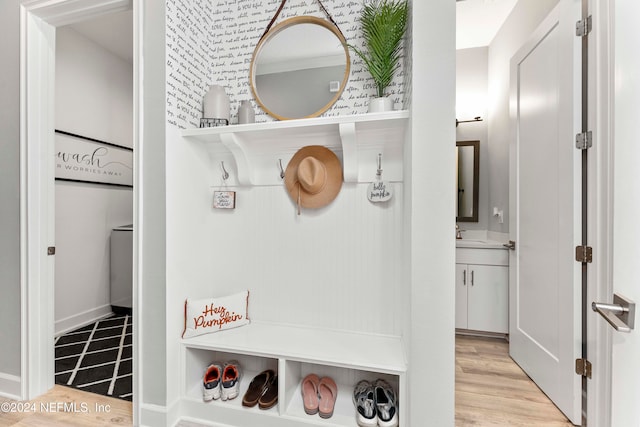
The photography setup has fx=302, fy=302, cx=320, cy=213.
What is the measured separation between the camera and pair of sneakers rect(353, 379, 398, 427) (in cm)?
133

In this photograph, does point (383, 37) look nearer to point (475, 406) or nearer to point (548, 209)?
point (548, 209)

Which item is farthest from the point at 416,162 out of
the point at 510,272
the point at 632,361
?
the point at 510,272

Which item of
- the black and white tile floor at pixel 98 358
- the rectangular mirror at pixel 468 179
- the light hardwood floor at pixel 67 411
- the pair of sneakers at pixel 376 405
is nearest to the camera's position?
the pair of sneakers at pixel 376 405

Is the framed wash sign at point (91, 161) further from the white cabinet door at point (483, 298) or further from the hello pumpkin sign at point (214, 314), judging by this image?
the white cabinet door at point (483, 298)

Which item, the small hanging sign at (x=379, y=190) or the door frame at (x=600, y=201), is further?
the small hanging sign at (x=379, y=190)

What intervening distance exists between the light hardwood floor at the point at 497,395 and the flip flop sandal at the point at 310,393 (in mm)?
741

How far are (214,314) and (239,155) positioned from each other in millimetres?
875

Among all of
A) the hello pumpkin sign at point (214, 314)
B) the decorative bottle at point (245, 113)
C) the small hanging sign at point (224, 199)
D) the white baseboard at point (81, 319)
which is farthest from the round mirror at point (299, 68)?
the white baseboard at point (81, 319)

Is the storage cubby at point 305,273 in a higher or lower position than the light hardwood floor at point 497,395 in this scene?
higher

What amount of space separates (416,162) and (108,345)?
273 centimetres

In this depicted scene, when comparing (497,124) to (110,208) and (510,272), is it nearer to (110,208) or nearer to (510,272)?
(510,272)

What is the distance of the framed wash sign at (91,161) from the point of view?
2.66m

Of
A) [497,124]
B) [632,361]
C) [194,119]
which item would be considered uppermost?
[497,124]

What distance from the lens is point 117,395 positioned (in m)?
1.78
